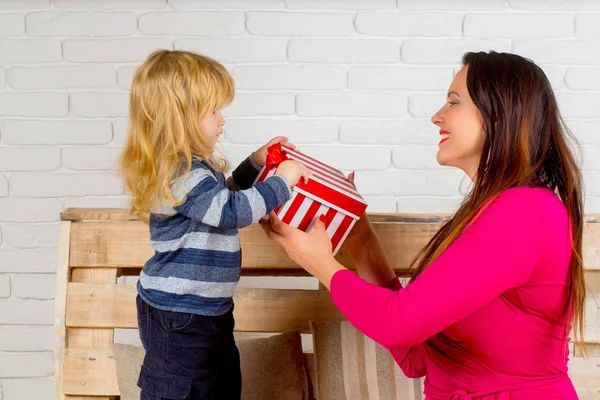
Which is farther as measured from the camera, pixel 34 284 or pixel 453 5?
pixel 34 284

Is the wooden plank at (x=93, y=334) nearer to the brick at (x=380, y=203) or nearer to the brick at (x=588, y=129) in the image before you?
the brick at (x=380, y=203)

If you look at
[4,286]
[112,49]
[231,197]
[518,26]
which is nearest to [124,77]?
[112,49]

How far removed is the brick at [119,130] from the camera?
2270 millimetres

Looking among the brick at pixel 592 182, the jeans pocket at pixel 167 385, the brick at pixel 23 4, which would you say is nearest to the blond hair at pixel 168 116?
the jeans pocket at pixel 167 385

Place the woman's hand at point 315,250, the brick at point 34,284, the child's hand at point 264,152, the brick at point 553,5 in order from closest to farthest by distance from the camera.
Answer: the woman's hand at point 315,250 < the child's hand at point 264,152 < the brick at point 553,5 < the brick at point 34,284

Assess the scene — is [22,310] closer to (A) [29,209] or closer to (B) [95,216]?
(A) [29,209]

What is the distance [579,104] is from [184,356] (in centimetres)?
141

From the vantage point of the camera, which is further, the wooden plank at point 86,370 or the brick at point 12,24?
the brick at point 12,24

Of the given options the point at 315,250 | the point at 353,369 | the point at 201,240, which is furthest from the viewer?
the point at 353,369

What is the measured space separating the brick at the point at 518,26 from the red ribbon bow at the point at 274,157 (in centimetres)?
97

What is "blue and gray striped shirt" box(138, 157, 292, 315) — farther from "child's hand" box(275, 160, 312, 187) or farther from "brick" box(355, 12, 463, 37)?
"brick" box(355, 12, 463, 37)

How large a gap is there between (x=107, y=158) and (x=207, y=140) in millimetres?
857

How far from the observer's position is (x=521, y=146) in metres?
1.32

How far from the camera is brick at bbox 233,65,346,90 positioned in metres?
2.23
